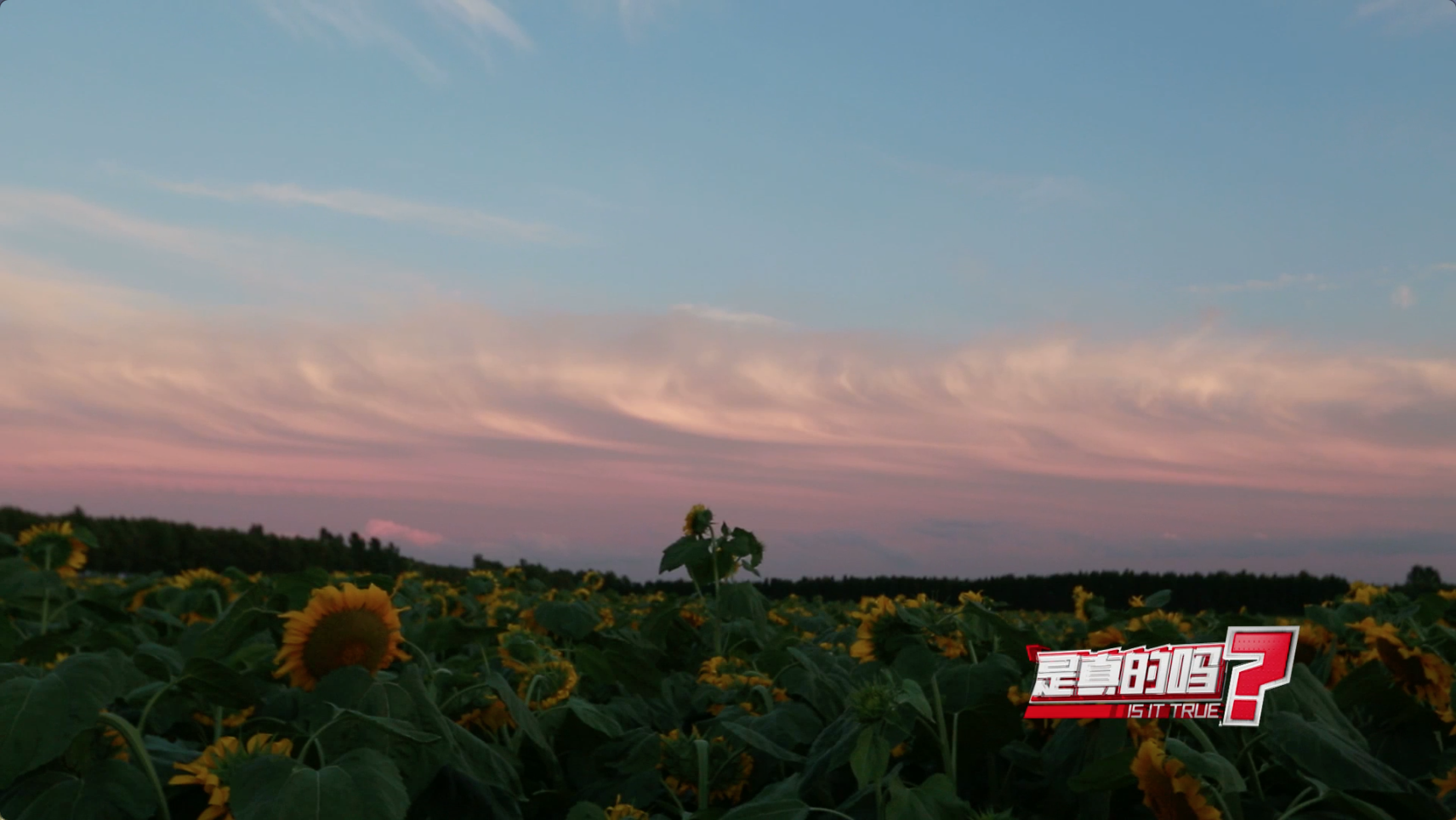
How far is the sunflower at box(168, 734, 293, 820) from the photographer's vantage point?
2008 millimetres

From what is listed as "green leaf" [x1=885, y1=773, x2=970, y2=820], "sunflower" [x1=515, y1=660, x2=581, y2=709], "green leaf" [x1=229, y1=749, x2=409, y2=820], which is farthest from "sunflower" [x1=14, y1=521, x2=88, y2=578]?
"green leaf" [x1=885, y1=773, x2=970, y2=820]

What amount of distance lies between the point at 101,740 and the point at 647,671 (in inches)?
63.2

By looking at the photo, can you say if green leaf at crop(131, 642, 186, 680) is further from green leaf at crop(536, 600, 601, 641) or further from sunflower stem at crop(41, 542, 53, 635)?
sunflower stem at crop(41, 542, 53, 635)

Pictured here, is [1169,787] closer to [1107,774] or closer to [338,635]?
[1107,774]

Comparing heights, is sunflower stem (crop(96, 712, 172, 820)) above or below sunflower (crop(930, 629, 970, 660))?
below

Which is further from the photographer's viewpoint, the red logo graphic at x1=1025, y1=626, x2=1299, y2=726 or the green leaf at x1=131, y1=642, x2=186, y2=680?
the green leaf at x1=131, y1=642, x2=186, y2=680

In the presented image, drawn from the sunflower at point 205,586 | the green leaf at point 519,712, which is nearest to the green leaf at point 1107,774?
the green leaf at point 519,712

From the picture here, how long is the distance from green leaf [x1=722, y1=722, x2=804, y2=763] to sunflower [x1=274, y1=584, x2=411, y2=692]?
0.84 m

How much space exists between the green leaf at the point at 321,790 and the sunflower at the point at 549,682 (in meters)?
1.15

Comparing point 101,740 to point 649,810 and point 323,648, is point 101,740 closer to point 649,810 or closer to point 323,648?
point 323,648

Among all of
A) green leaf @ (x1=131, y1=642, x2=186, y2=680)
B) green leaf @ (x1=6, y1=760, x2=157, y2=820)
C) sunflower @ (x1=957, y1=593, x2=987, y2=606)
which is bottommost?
green leaf @ (x1=6, y1=760, x2=157, y2=820)

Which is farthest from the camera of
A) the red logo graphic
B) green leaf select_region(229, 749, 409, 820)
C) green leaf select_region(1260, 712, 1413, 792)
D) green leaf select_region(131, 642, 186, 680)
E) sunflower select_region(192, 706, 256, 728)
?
green leaf select_region(131, 642, 186, 680)

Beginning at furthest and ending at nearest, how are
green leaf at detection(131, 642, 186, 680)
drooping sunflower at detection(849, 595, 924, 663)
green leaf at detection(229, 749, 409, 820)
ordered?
drooping sunflower at detection(849, 595, 924, 663), green leaf at detection(131, 642, 186, 680), green leaf at detection(229, 749, 409, 820)

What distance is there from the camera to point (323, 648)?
7.91 feet
